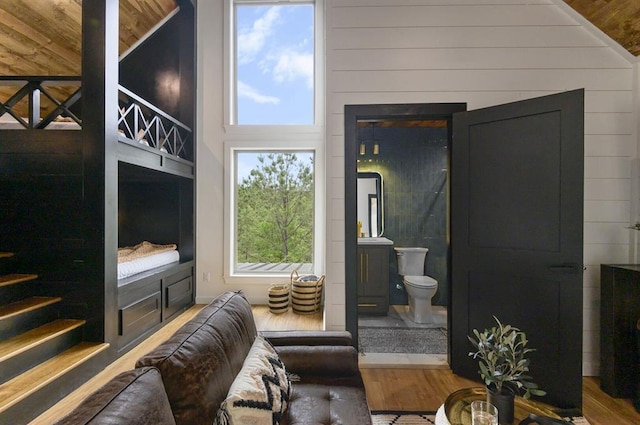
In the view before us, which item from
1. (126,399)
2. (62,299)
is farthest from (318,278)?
(126,399)

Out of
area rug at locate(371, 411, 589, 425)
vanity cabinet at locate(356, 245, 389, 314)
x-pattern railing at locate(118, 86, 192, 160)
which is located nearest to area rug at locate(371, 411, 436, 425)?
area rug at locate(371, 411, 589, 425)

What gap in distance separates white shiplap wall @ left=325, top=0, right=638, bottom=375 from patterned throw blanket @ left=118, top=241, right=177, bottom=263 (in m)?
2.22

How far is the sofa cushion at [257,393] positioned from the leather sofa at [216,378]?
40 mm

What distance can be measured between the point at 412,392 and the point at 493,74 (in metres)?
2.77

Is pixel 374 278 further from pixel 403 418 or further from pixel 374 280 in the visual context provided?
pixel 403 418

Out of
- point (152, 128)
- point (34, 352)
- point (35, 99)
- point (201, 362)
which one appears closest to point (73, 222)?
point (34, 352)

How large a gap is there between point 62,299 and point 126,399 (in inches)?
92.4

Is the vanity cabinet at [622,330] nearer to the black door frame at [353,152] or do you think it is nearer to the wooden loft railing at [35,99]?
the black door frame at [353,152]

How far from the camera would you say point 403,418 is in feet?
6.78

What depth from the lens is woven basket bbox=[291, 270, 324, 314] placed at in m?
3.85

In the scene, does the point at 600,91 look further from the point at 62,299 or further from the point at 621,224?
the point at 62,299

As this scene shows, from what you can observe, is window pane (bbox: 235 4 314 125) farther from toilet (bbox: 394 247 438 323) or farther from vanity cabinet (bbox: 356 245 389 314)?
toilet (bbox: 394 247 438 323)

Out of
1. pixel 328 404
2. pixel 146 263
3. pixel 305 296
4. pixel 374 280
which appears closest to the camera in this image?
pixel 328 404

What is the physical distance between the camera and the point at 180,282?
3.78m
